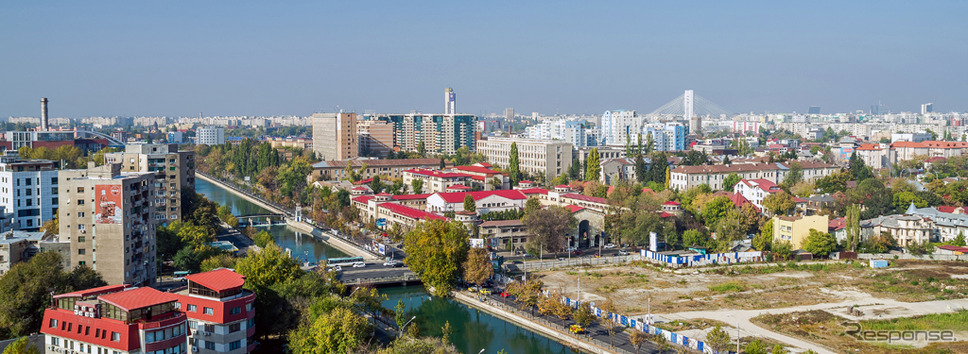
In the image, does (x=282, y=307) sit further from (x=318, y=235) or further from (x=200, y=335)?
(x=318, y=235)

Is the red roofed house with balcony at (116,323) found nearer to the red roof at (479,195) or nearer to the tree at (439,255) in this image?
the tree at (439,255)

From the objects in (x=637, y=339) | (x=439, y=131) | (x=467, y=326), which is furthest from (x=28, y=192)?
(x=439, y=131)

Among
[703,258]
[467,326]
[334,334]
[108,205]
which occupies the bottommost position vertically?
[467,326]

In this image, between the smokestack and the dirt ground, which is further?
the smokestack

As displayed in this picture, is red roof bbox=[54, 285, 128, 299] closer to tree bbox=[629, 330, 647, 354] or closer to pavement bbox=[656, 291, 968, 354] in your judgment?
tree bbox=[629, 330, 647, 354]

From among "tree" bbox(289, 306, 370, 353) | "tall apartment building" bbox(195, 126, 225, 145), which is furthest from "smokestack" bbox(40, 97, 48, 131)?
"tree" bbox(289, 306, 370, 353)

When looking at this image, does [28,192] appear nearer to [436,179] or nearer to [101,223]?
[101,223]

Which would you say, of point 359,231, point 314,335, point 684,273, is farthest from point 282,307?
point 359,231
